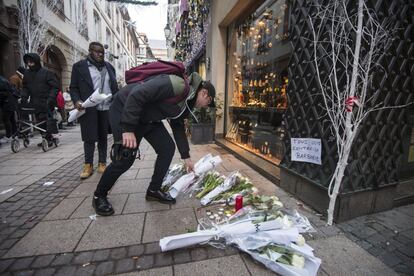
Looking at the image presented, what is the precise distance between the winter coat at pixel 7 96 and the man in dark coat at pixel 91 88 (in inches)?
142

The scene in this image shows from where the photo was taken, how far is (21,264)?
1706 mm

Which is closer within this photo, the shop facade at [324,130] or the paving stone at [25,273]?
the paving stone at [25,273]

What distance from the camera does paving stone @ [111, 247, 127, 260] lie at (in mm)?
1794

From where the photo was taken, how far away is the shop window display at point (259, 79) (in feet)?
13.9

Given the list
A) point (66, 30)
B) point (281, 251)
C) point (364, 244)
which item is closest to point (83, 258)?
point (281, 251)

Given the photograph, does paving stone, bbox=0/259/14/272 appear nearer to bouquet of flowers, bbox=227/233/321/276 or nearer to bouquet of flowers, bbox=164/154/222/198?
bouquet of flowers, bbox=164/154/222/198

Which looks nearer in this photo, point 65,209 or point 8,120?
point 65,209

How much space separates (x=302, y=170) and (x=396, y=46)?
1.53m

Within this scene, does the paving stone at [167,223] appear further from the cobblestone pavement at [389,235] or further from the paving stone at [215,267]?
the cobblestone pavement at [389,235]

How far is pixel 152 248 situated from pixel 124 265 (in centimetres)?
25

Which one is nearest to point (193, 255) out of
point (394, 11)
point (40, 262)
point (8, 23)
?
point (40, 262)

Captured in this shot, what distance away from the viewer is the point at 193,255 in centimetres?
182

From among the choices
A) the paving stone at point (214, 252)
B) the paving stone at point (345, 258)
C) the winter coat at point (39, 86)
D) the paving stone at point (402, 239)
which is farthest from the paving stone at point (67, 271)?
the winter coat at point (39, 86)

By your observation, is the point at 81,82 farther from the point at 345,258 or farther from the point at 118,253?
the point at 345,258
